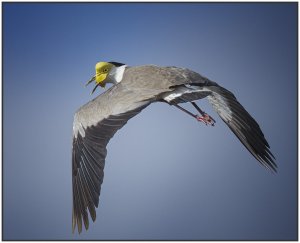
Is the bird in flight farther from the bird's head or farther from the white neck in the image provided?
the bird's head

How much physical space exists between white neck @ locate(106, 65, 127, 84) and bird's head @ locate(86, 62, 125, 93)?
0.04ft

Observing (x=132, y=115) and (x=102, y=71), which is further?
(x=102, y=71)

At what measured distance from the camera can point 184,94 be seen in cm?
399

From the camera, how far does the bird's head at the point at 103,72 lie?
199 inches

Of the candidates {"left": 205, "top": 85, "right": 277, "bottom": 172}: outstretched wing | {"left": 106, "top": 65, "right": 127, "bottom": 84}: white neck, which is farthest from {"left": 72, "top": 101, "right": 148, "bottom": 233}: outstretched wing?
{"left": 205, "top": 85, "right": 277, "bottom": 172}: outstretched wing

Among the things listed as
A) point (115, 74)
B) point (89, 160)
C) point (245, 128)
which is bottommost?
point (89, 160)

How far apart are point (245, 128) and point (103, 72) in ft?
5.06

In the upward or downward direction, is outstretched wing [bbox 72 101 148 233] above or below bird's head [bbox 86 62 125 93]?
below

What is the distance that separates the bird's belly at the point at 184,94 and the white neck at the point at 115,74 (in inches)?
36.4

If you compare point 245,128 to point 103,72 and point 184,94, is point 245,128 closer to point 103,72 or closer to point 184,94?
point 184,94

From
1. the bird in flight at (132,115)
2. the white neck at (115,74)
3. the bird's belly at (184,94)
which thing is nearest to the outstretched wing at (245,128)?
the bird in flight at (132,115)

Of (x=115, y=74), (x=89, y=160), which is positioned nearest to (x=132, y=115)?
(x=89, y=160)

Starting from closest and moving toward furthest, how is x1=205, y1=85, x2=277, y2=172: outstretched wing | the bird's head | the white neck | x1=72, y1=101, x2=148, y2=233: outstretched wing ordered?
1. x1=72, y1=101, x2=148, y2=233: outstretched wing
2. x1=205, y1=85, x2=277, y2=172: outstretched wing
3. the white neck
4. the bird's head

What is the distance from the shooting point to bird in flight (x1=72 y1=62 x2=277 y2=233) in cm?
409
